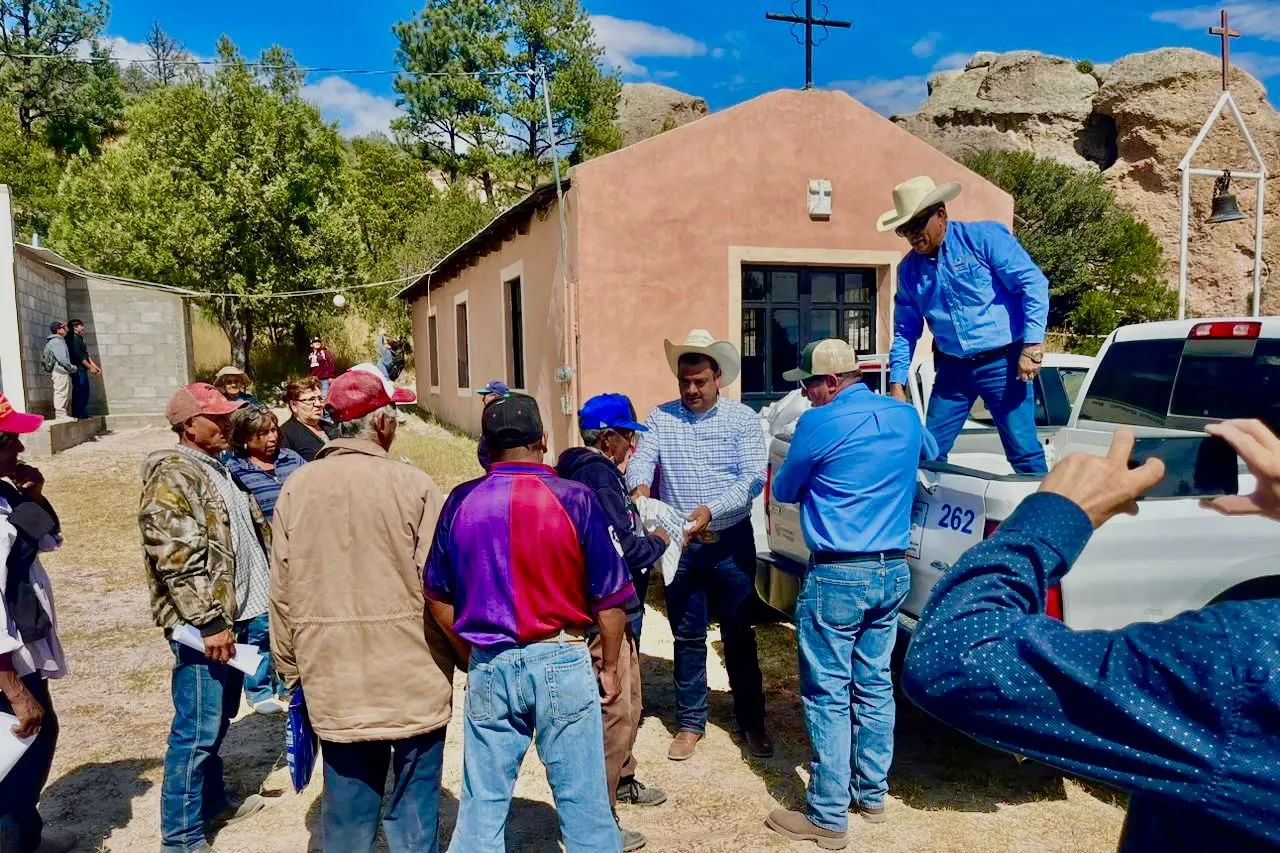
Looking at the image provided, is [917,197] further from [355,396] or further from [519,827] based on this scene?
[519,827]

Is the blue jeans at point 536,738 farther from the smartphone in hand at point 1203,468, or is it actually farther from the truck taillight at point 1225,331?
the truck taillight at point 1225,331

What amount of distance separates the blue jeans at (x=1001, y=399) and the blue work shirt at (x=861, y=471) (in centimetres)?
95

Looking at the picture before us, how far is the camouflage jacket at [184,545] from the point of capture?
299cm

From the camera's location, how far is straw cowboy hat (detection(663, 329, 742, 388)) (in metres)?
4.04

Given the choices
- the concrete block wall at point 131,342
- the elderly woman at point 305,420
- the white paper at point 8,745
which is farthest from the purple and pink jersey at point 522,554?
the concrete block wall at point 131,342

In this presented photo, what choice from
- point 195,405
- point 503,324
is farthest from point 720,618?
point 503,324

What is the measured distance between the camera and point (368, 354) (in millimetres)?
27984

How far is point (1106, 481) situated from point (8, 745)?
3278 millimetres

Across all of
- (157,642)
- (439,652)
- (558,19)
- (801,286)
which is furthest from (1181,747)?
(558,19)

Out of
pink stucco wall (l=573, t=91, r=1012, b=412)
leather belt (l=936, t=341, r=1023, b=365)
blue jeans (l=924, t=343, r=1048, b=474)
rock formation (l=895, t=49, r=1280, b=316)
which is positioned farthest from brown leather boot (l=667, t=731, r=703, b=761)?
rock formation (l=895, t=49, r=1280, b=316)

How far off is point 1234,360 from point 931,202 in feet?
6.55

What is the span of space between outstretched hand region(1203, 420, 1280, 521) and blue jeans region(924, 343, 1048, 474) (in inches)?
118

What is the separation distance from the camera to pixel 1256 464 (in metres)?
0.96

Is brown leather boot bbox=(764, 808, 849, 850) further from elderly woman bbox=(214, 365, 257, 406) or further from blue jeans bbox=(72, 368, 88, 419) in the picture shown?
blue jeans bbox=(72, 368, 88, 419)
